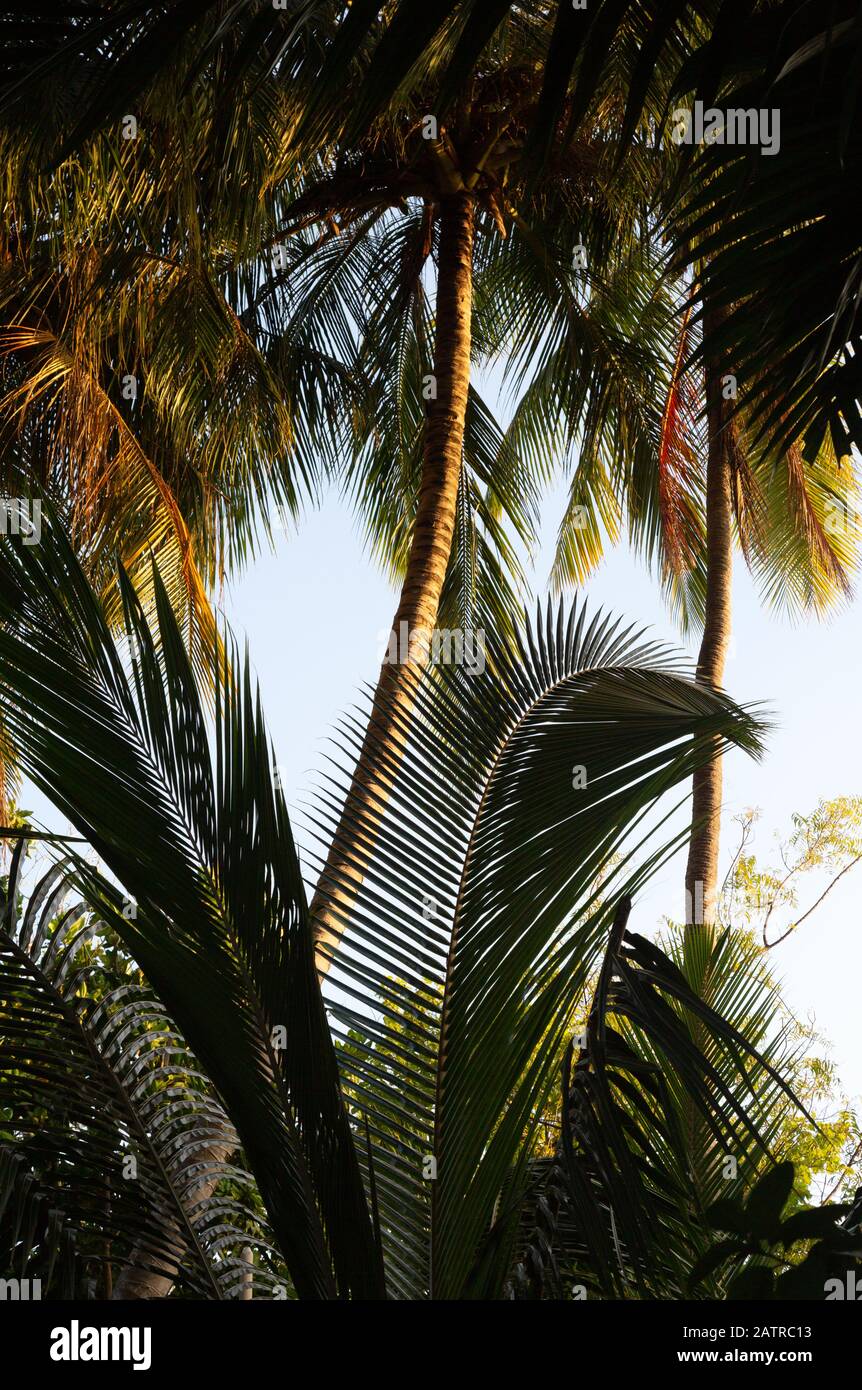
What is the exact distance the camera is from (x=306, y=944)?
7.46 ft

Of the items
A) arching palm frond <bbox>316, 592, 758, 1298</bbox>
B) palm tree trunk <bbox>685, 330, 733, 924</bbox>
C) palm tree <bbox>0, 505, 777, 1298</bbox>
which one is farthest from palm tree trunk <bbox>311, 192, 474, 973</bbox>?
palm tree trunk <bbox>685, 330, 733, 924</bbox>

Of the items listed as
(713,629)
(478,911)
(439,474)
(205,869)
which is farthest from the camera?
(713,629)

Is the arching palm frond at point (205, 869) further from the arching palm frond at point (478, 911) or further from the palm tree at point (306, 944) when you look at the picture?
the arching palm frond at point (478, 911)

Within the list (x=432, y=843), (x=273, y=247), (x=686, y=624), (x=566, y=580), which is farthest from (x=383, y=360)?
(x=432, y=843)

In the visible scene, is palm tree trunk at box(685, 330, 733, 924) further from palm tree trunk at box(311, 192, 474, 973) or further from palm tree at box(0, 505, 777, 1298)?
palm tree at box(0, 505, 777, 1298)

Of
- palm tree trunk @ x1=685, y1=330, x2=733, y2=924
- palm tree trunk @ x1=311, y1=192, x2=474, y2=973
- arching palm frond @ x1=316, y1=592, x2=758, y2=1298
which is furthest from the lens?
palm tree trunk @ x1=685, y1=330, x2=733, y2=924

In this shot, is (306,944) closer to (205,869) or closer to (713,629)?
(205,869)

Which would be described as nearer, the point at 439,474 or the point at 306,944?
the point at 306,944

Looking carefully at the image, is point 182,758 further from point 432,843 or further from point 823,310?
point 823,310

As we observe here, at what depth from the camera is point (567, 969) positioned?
240 centimetres

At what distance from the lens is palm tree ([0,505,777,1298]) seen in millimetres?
2146

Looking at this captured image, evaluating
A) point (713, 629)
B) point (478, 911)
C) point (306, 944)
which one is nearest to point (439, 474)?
point (478, 911)

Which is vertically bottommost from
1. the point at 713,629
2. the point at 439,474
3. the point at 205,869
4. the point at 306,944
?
the point at 306,944

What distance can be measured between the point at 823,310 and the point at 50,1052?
2.17 meters
